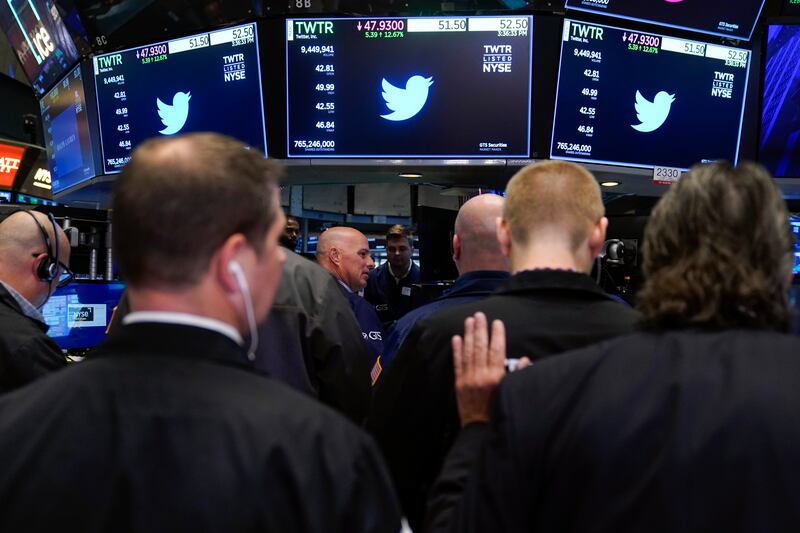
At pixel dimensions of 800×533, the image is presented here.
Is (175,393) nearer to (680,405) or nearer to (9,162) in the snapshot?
(680,405)

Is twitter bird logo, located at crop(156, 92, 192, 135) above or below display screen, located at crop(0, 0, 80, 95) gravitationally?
below

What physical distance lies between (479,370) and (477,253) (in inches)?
33.4

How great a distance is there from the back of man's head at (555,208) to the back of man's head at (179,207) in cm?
72

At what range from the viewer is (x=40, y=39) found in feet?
15.1

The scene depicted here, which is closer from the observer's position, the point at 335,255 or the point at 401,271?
the point at 335,255

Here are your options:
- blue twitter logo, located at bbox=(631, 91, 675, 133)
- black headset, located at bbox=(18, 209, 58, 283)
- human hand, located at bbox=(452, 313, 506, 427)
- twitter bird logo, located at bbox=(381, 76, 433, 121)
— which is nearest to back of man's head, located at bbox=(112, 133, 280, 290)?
human hand, located at bbox=(452, 313, 506, 427)

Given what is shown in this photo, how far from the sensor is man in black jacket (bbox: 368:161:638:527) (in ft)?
4.66

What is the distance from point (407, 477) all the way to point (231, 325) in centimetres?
75

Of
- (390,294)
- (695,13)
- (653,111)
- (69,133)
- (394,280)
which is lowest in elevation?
(390,294)

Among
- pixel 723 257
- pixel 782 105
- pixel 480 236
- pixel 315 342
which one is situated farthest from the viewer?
pixel 782 105

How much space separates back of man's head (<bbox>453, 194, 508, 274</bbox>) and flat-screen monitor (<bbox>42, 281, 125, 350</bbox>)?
257 cm

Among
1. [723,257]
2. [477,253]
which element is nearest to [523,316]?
[723,257]

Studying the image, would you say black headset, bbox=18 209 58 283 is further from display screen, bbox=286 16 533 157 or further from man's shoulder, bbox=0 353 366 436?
man's shoulder, bbox=0 353 366 436

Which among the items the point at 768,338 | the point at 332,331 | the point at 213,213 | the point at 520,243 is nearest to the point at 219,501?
the point at 213,213
